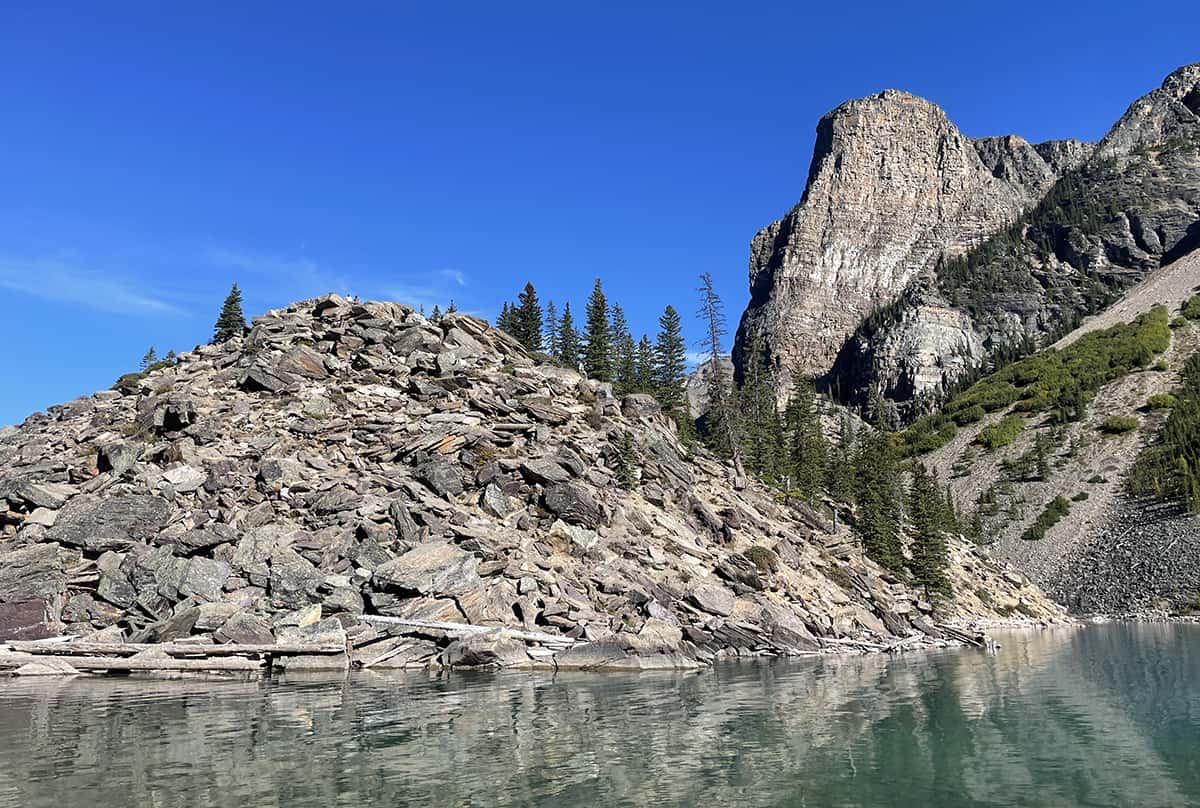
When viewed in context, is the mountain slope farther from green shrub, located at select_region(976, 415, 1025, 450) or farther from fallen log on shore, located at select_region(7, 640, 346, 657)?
fallen log on shore, located at select_region(7, 640, 346, 657)

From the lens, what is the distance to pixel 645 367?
99.9 metres

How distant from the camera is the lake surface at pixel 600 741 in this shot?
1556cm

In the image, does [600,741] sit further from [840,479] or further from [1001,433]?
[1001,433]

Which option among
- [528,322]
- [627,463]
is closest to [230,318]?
[528,322]

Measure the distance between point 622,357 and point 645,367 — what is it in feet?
11.1

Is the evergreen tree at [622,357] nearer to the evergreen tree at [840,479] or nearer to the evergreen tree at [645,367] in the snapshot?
the evergreen tree at [645,367]

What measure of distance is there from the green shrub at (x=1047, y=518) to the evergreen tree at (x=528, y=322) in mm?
83876

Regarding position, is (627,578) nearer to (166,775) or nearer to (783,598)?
(783,598)

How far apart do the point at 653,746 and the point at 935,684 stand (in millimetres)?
19123

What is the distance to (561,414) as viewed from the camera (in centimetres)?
6175

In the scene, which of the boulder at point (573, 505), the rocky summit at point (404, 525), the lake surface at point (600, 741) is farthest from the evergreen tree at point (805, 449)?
the lake surface at point (600, 741)

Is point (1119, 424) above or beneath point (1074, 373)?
beneath

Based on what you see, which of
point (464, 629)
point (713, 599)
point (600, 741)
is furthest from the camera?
point (713, 599)

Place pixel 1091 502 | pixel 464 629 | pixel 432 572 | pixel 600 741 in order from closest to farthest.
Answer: pixel 600 741, pixel 464 629, pixel 432 572, pixel 1091 502
